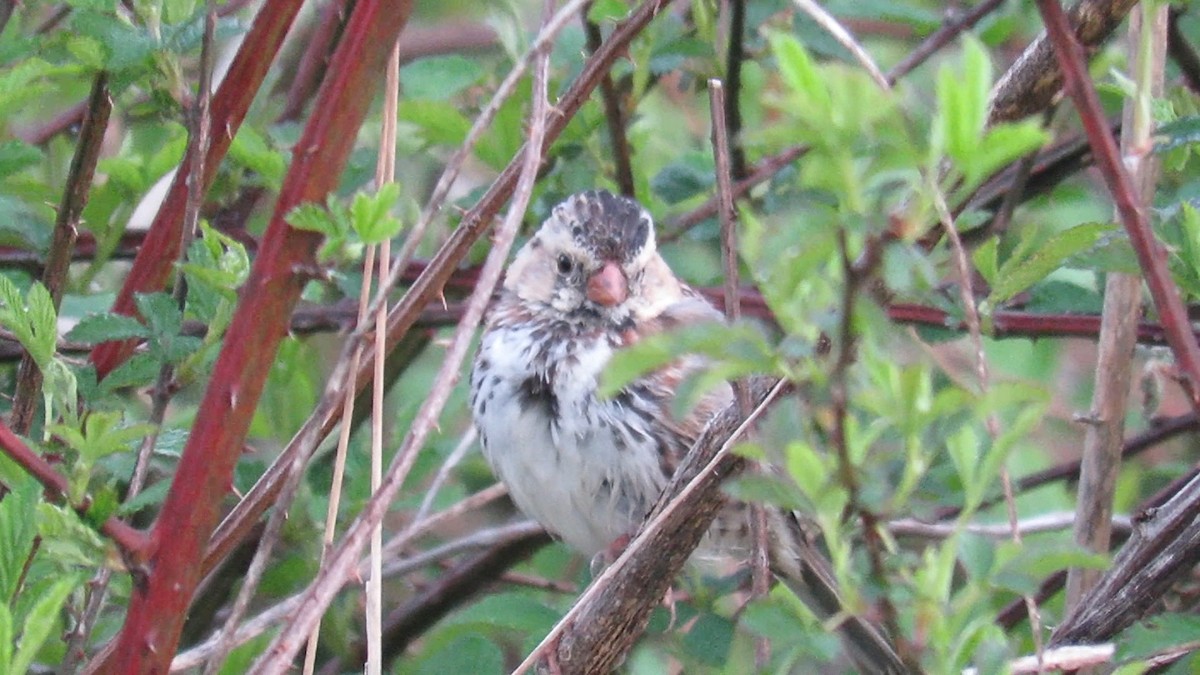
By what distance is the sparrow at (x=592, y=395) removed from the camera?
245cm

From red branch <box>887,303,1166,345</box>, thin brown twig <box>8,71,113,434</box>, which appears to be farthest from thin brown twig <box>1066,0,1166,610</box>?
thin brown twig <box>8,71,113,434</box>

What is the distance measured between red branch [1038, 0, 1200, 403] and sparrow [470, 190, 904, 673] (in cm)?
102

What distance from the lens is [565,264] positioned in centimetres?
268

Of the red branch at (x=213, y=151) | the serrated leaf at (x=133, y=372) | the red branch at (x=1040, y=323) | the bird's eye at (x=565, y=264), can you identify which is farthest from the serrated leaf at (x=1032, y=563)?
the bird's eye at (x=565, y=264)

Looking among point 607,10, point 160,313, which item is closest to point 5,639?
point 160,313

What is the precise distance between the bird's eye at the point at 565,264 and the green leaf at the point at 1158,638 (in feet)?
4.00

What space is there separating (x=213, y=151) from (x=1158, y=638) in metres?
1.12

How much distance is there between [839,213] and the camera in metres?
1.01

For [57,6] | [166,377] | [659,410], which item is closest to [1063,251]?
[166,377]

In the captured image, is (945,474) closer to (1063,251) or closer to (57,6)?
(1063,251)

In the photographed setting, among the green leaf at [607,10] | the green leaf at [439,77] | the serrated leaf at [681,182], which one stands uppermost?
the green leaf at [607,10]

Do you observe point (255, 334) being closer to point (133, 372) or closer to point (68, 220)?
point (133, 372)

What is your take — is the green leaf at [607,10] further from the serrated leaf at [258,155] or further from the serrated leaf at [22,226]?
the serrated leaf at [22,226]

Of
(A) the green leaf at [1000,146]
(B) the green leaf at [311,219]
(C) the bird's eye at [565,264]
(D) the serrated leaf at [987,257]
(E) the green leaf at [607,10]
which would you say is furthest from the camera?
(C) the bird's eye at [565,264]
